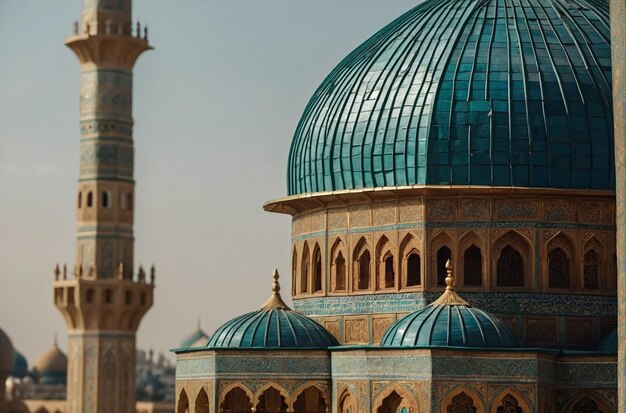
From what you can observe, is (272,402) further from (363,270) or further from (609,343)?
(609,343)

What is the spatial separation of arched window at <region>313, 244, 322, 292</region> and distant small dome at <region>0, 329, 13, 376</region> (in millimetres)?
37609

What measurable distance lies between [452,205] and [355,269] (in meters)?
1.99

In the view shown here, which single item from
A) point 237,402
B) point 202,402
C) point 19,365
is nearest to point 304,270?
point 237,402

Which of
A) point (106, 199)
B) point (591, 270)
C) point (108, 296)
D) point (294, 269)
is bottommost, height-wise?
point (591, 270)

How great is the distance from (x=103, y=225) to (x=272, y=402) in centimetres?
2025

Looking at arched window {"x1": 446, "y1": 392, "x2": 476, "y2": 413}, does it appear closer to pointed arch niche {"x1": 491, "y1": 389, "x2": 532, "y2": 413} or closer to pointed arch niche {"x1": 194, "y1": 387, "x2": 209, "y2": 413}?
pointed arch niche {"x1": 491, "y1": 389, "x2": 532, "y2": 413}

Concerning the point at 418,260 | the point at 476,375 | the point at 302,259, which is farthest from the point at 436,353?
the point at 302,259

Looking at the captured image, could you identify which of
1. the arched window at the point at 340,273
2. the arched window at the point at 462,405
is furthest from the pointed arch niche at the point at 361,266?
the arched window at the point at 462,405

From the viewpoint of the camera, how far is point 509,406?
23547 millimetres

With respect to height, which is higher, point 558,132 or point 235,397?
point 558,132

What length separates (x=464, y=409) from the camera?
77.3 ft

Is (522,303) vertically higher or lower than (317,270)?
lower

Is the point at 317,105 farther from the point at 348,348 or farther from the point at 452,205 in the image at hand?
the point at 348,348

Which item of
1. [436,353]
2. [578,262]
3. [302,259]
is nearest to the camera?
[436,353]
